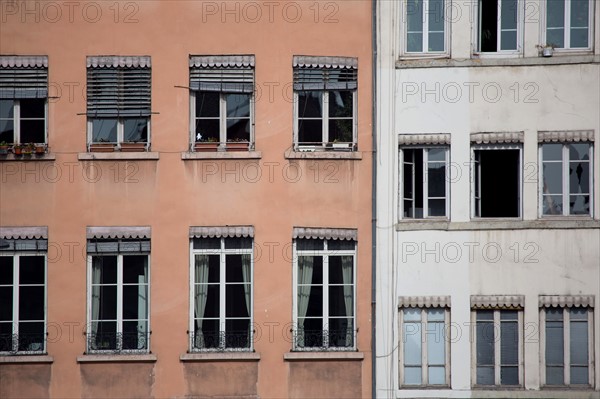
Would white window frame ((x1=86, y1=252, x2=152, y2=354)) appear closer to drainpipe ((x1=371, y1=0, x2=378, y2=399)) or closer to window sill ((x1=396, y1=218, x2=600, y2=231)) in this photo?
drainpipe ((x1=371, y1=0, x2=378, y2=399))

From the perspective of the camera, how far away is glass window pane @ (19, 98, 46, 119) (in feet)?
70.8

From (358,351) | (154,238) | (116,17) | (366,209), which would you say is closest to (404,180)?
(366,209)

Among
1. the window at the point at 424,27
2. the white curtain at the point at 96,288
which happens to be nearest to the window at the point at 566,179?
the window at the point at 424,27

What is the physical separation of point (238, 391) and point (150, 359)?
160cm

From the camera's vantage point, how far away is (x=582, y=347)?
69.1ft

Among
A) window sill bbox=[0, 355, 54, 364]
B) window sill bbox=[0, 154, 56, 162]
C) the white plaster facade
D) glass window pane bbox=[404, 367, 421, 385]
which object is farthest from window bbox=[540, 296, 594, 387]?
window sill bbox=[0, 154, 56, 162]

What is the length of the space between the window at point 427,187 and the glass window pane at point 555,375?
324 cm

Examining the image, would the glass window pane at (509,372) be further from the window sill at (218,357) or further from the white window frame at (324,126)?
the white window frame at (324,126)

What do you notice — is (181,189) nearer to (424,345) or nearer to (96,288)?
(96,288)

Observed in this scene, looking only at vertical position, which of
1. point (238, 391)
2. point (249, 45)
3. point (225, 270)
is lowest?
point (238, 391)

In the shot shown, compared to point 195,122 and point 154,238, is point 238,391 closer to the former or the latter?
point 154,238

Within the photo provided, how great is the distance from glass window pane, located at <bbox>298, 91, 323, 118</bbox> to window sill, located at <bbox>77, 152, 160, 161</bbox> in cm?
265

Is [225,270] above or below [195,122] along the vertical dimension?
below

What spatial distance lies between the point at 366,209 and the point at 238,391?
3.82 m
